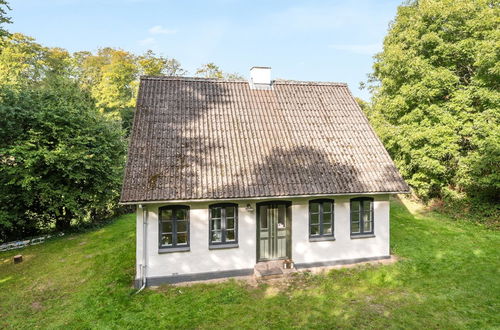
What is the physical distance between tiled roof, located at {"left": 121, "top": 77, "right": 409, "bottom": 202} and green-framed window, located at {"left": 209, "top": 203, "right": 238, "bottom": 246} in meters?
0.70

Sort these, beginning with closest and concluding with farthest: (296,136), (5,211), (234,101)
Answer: (296,136)
(234,101)
(5,211)

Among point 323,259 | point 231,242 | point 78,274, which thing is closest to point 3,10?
point 78,274

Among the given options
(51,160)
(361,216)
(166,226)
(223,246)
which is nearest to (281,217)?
→ (223,246)

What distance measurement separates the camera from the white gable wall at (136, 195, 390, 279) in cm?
932

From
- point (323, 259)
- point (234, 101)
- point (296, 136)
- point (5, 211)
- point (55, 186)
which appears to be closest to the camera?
point (323, 259)

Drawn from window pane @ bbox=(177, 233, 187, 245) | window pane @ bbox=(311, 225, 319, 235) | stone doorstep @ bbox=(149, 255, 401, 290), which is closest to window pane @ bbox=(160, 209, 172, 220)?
window pane @ bbox=(177, 233, 187, 245)

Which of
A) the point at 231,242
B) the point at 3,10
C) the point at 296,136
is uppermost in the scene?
the point at 3,10

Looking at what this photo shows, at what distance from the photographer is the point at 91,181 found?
15625 mm

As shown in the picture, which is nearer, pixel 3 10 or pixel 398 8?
pixel 3 10

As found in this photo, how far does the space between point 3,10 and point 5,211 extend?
26.1 feet

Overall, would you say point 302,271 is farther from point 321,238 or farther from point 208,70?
point 208,70

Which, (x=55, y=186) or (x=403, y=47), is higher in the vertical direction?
(x=403, y=47)

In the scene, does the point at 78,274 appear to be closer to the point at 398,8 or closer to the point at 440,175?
the point at 440,175

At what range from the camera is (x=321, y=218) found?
10680 millimetres
